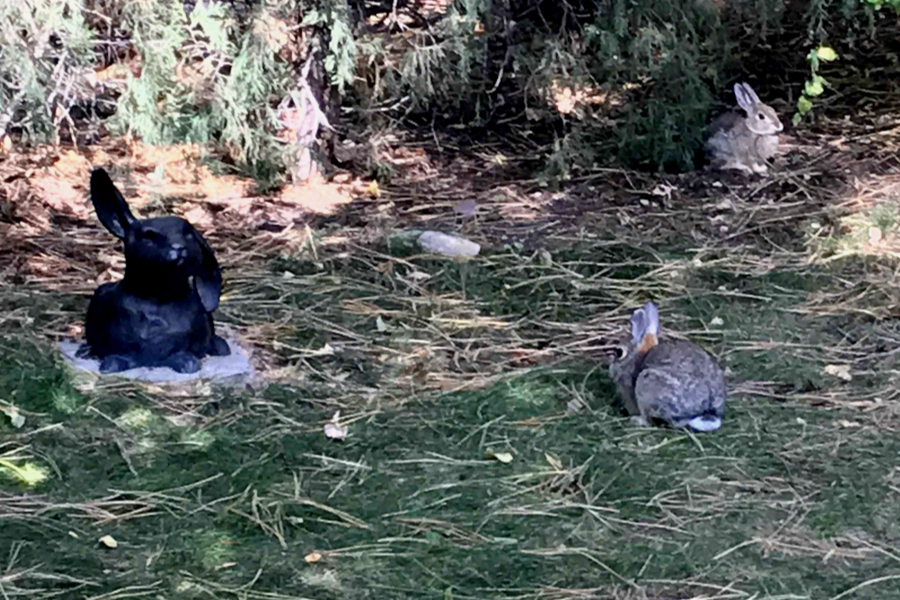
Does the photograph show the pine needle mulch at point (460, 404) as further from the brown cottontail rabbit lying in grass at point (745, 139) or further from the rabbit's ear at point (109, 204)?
the rabbit's ear at point (109, 204)

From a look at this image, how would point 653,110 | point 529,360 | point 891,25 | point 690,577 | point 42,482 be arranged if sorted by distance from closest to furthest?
point 690,577, point 42,482, point 529,360, point 653,110, point 891,25

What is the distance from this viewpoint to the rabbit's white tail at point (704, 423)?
3.48 m

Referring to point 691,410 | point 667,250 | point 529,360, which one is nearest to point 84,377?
point 529,360

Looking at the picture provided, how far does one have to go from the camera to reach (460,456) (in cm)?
337

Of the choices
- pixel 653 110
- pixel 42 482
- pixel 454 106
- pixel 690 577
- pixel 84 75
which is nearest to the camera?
pixel 690 577

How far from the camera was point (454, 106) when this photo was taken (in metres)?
6.21

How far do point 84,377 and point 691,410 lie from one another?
1770 millimetres

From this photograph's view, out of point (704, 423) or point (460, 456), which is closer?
point (460, 456)

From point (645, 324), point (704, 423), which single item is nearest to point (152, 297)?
point (645, 324)

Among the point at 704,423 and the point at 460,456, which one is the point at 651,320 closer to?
the point at 704,423

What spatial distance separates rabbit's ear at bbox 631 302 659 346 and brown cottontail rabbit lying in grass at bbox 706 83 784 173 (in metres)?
2.15

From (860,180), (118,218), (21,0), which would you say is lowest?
(860,180)

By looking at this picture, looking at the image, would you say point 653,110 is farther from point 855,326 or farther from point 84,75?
point 84,75

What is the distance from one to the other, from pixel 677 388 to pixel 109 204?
1741mm
